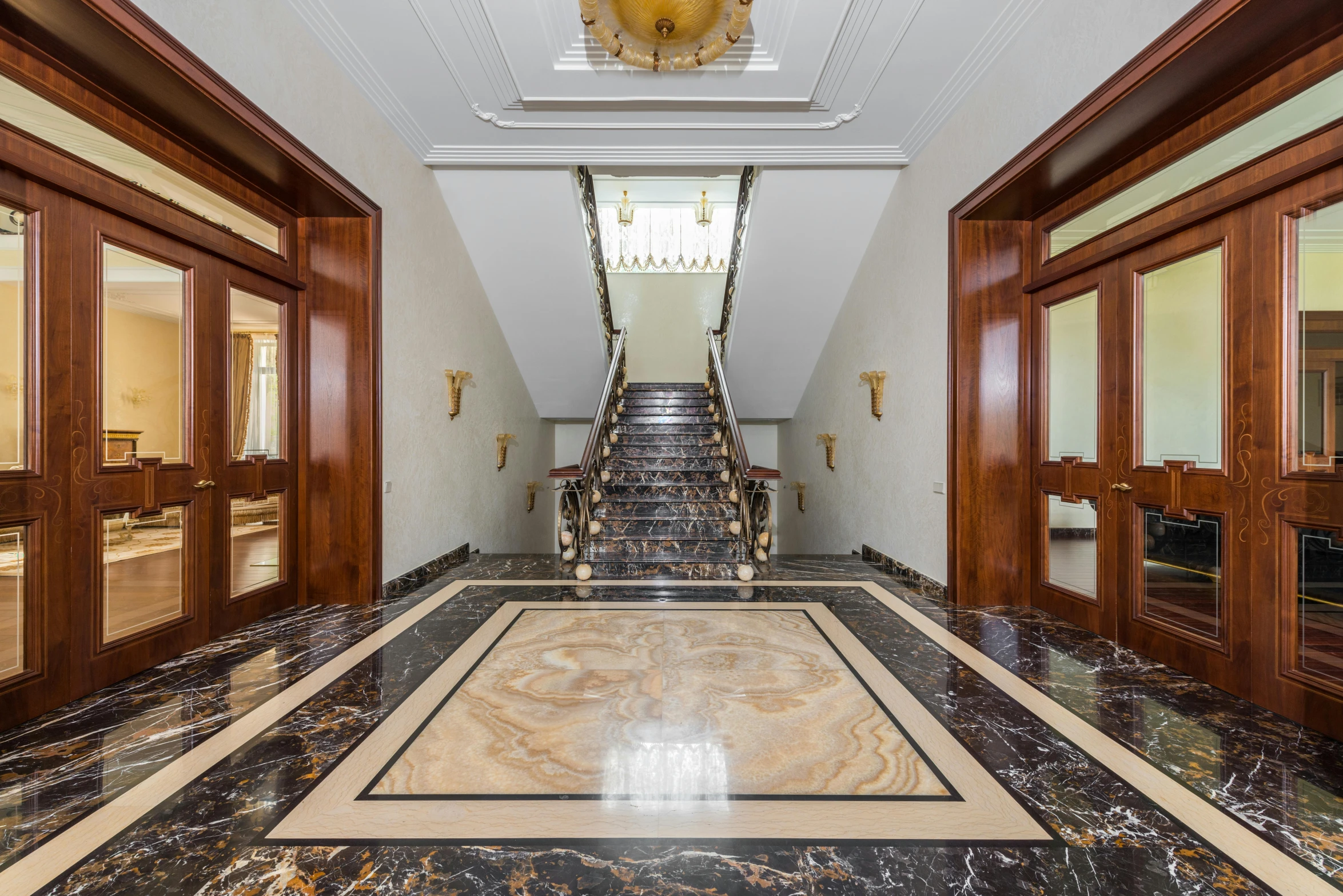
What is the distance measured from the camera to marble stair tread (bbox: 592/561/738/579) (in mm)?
4891

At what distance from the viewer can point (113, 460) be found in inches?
107

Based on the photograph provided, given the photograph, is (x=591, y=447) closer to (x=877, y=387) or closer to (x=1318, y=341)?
(x=877, y=387)

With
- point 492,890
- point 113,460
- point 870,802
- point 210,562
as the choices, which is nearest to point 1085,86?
point 870,802

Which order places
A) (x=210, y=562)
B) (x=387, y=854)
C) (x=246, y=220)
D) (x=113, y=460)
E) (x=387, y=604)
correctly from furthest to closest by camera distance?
(x=387, y=604) → (x=246, y=220) → (x=210, y=562) → (x=113, y=460) → (x=387, y=854)

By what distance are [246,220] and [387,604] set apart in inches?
102

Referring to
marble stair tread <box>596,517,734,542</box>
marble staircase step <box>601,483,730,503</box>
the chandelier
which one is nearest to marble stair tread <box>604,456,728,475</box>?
marble staircase step <box>601,483,730,503</box>

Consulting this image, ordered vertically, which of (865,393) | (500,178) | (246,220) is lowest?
(865,393)

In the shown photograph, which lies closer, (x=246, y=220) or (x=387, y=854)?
(x=387, y=854)

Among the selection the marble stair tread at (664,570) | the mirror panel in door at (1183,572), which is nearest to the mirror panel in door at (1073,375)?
the mirror panel in door at (1183,572)

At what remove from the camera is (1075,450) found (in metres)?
3.61

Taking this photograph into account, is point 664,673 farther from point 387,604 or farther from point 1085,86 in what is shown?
point 1085,86

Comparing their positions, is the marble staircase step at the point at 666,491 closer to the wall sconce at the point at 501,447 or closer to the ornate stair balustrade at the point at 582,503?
the ornate stair balustrade at the point at 582,503

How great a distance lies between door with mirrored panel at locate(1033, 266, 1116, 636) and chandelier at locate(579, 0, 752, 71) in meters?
2.50

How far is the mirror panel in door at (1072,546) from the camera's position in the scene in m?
3.48
